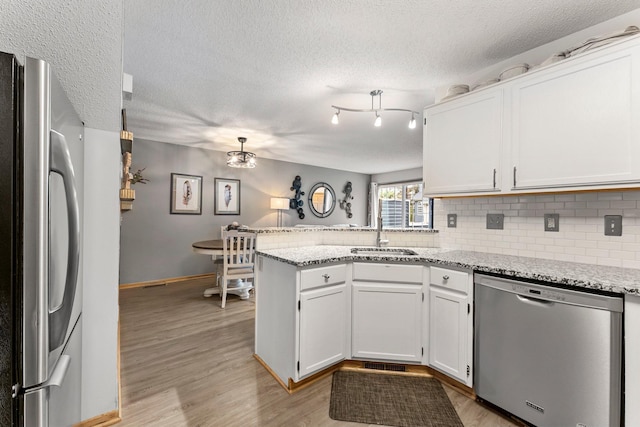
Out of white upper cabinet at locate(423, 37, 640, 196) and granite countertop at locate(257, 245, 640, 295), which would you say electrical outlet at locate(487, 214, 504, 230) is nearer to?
granite countertop at locate(257, 245, 640, 295)

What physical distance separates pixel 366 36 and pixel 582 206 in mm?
1823

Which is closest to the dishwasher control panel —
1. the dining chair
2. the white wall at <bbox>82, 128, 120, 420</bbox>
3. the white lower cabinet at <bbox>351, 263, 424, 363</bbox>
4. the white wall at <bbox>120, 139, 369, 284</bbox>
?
the white lower cabinet at <bbox>351, 263, 424, 363</bbox>

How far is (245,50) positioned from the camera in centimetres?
208

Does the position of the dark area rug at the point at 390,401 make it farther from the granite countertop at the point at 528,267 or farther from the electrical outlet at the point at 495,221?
the electrical outlet at the point at 495,221

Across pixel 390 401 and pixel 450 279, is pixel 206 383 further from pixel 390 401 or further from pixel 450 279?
pixel 450 279

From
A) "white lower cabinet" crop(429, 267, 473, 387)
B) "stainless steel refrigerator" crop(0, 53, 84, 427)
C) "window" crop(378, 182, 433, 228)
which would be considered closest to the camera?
"stainless steel refrigerator" crop(0, 53, 84, 427)

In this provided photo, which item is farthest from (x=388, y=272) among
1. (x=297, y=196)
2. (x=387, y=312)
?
(x=297, y=196)

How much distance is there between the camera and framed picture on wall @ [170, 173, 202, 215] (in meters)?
4.78

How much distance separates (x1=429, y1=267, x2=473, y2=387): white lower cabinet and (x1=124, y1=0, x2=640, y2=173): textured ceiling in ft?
5.22

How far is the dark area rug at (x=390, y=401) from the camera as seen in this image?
63.2 inches

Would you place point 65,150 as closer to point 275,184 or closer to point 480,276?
point 480,276

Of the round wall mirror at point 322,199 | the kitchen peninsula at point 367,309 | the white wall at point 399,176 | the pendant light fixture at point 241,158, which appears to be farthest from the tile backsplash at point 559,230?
the white wall at point 399,176

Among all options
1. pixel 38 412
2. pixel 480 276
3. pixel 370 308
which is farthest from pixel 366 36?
pixel 38 412

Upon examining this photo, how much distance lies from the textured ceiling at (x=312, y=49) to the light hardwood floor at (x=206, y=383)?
2.35m
